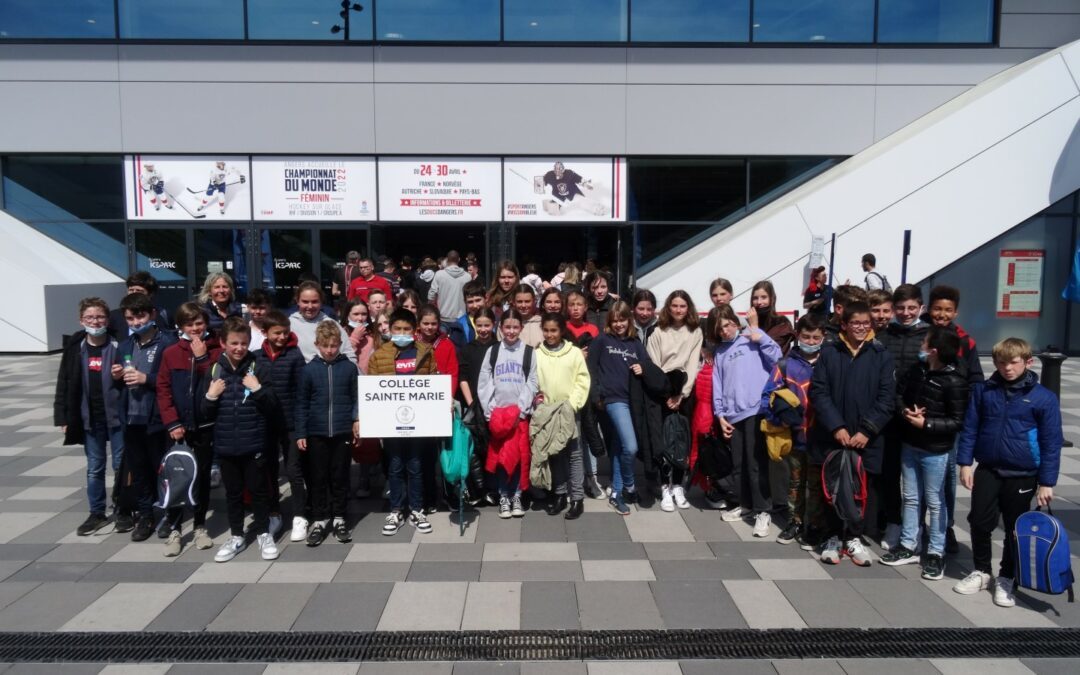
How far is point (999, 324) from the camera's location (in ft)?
52.1

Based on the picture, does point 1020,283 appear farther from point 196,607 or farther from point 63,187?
point 63,187

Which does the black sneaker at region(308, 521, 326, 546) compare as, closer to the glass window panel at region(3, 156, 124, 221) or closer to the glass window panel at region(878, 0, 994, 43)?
the glass window panel at region(3, 156, 124, 221)

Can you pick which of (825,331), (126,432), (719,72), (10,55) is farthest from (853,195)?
(10,55)

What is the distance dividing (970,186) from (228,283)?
46.7 feet

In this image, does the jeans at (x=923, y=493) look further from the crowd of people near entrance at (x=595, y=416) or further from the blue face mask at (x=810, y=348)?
the blue face mask at (x=810, y=348)

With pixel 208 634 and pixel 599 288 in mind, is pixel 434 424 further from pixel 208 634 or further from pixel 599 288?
pixel 599 288

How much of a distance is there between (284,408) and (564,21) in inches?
508

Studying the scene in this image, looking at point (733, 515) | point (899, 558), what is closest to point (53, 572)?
point (733, 515)

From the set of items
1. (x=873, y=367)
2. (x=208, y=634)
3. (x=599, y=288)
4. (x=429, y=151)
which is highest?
(x=429, y=151)

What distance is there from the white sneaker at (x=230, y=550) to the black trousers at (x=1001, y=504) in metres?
5.17

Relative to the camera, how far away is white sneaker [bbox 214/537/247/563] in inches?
215

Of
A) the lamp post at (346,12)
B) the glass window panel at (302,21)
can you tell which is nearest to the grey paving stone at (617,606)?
the glass window panel at (302,21)

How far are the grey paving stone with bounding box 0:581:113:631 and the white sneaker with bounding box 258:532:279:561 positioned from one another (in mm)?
995

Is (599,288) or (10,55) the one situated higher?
(10,55)
